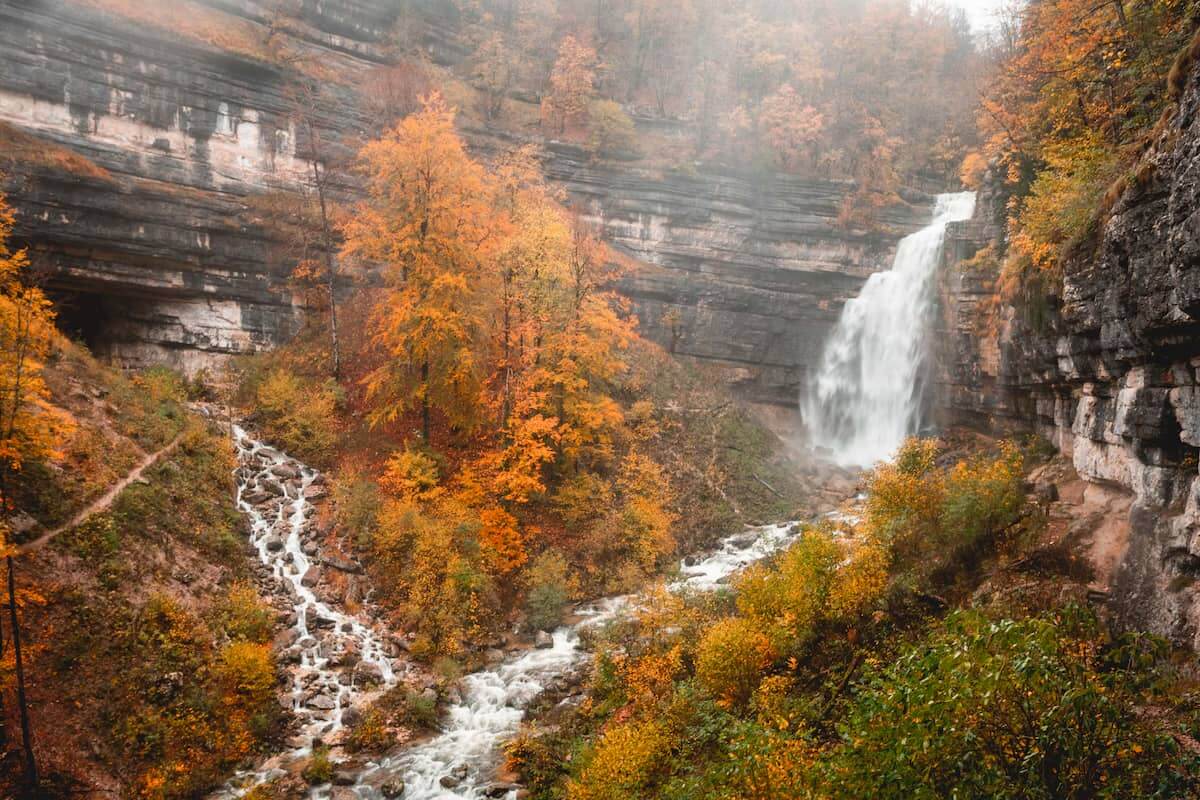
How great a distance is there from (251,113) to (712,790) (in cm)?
3146

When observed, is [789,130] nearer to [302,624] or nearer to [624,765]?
[302,624]

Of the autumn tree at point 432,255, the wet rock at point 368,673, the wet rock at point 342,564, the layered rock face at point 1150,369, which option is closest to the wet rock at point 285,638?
the wet rock at point 368,673

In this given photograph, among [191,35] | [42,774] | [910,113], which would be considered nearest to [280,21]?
[191,35]

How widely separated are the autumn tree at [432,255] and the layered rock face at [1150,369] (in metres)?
15.0

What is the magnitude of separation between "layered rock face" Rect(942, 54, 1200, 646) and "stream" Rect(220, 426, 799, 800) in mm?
7616

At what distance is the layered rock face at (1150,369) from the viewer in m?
7.39

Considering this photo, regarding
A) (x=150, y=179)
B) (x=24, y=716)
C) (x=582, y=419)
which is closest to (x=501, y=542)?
(x=582, y=419)

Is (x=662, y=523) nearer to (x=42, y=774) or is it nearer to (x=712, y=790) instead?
(x=712, y=790)

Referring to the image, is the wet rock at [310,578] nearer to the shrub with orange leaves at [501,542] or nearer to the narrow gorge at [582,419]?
the narrow gorge at [582,419]

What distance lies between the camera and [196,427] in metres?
18.9

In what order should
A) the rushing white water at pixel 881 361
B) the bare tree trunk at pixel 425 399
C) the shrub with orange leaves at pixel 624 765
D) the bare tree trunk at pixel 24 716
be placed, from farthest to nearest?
1. the rushing white water at pixel 881 361
2. the bare tree trunk at pixel 425 399
3. the bare tree trunk at pixel 24 716
4. the shrub with orange leaves at pixel 624 765

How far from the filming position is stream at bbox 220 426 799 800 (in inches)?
448

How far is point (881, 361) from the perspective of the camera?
30.2 meters

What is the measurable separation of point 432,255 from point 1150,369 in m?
17.5
